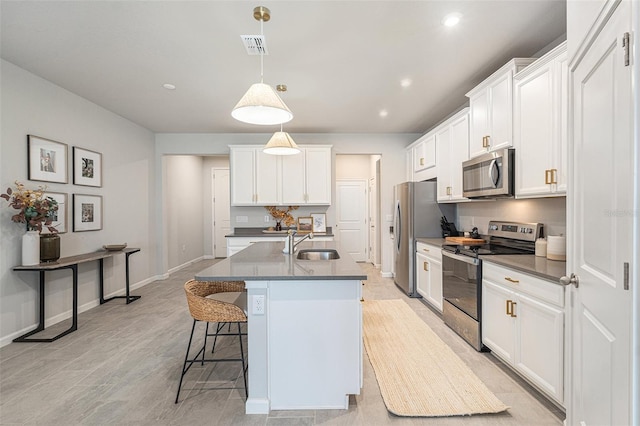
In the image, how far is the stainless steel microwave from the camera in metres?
2.54

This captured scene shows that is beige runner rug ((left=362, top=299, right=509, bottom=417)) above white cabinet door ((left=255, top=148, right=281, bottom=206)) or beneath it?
beneath

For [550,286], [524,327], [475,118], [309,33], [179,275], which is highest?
[309,33]

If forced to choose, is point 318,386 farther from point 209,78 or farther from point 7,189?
point 7,189

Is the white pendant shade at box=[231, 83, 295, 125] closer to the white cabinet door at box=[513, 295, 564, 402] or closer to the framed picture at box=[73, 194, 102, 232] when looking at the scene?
the white cabinet door at box=[513, 295, 564, 402]

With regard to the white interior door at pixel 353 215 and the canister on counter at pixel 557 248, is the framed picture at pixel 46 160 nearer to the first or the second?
the canister on counter at pixel 557 248

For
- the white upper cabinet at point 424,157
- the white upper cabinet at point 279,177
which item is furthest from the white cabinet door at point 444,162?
the white upper cabinet at point 279,177

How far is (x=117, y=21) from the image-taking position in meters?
2.18

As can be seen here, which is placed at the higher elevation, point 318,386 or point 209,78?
point 209,78

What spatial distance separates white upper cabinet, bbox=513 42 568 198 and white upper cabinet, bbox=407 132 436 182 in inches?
67.4

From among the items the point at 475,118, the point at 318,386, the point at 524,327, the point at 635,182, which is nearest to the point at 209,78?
the point at 475,118

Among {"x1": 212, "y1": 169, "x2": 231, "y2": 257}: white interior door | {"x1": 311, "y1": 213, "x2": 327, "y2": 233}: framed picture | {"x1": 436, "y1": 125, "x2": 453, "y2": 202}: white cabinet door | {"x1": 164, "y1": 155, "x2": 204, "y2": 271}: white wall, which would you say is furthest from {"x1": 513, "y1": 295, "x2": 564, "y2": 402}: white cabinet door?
{"x1": 212, "y1": 169, "x2": 231, "y2": 257}: white interior door

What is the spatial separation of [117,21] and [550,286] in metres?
3.49

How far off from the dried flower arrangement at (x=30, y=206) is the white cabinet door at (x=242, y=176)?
2.41 m

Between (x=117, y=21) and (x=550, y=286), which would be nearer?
(x=550, y=286)
